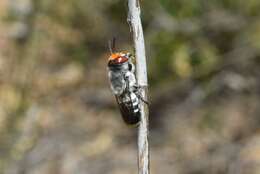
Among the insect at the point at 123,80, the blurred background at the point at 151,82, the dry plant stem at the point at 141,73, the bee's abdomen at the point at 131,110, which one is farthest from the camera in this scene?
the blurred background at the point at 151,82

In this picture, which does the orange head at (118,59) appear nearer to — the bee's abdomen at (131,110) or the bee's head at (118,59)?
the bee's head at (118,59)

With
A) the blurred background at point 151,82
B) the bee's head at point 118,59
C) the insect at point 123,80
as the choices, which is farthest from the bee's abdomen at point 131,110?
the blurred background at point 151,82

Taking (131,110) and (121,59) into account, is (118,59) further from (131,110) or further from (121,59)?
(131,110)

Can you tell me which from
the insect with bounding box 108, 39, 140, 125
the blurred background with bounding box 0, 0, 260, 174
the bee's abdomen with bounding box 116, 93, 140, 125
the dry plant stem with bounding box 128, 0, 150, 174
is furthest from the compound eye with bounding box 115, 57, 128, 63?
the blurred background with bounding box 0, 0, 260, 174

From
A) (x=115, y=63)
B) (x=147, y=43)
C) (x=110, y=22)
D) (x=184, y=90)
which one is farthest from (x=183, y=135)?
(x=115, y=63)

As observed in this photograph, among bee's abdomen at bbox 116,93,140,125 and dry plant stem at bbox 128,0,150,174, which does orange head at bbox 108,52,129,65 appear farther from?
dry plant stem at bbox 128,0,150,174
